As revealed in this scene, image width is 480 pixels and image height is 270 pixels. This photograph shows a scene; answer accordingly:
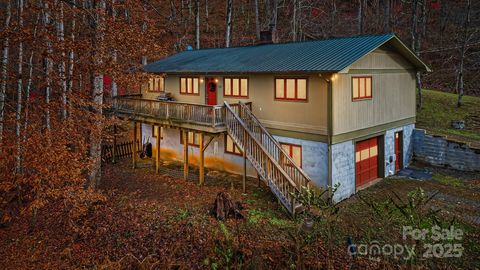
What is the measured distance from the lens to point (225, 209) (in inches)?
542

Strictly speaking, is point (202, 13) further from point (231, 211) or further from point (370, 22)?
point (231, 211)

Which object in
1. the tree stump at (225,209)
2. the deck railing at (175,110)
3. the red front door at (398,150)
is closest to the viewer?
the tree stump at (225,209)

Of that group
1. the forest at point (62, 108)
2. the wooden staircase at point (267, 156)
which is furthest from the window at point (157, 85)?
the wooden staircase at point (267, 156)

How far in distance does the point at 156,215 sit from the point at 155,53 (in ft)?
23.2

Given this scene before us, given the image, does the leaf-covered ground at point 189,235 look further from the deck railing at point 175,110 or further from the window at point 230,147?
the deck railing at point 175,110

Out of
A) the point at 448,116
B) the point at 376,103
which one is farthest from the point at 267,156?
the point at 448,116

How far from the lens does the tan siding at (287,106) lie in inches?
631

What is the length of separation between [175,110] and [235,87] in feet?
11.4

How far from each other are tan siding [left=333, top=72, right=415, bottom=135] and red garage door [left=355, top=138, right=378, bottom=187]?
102 centimetres

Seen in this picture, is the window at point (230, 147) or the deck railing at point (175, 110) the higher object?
the deck railing at point (175, 110)

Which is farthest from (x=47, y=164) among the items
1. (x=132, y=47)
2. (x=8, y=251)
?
(x=132, y=47)

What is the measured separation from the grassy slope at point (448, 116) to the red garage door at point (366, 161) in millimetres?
6523

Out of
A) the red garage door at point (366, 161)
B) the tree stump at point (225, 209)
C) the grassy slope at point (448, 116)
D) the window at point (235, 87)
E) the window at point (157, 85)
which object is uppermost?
the window at point (157, 85)

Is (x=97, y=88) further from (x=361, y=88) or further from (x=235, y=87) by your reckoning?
(x=361, y=88)
